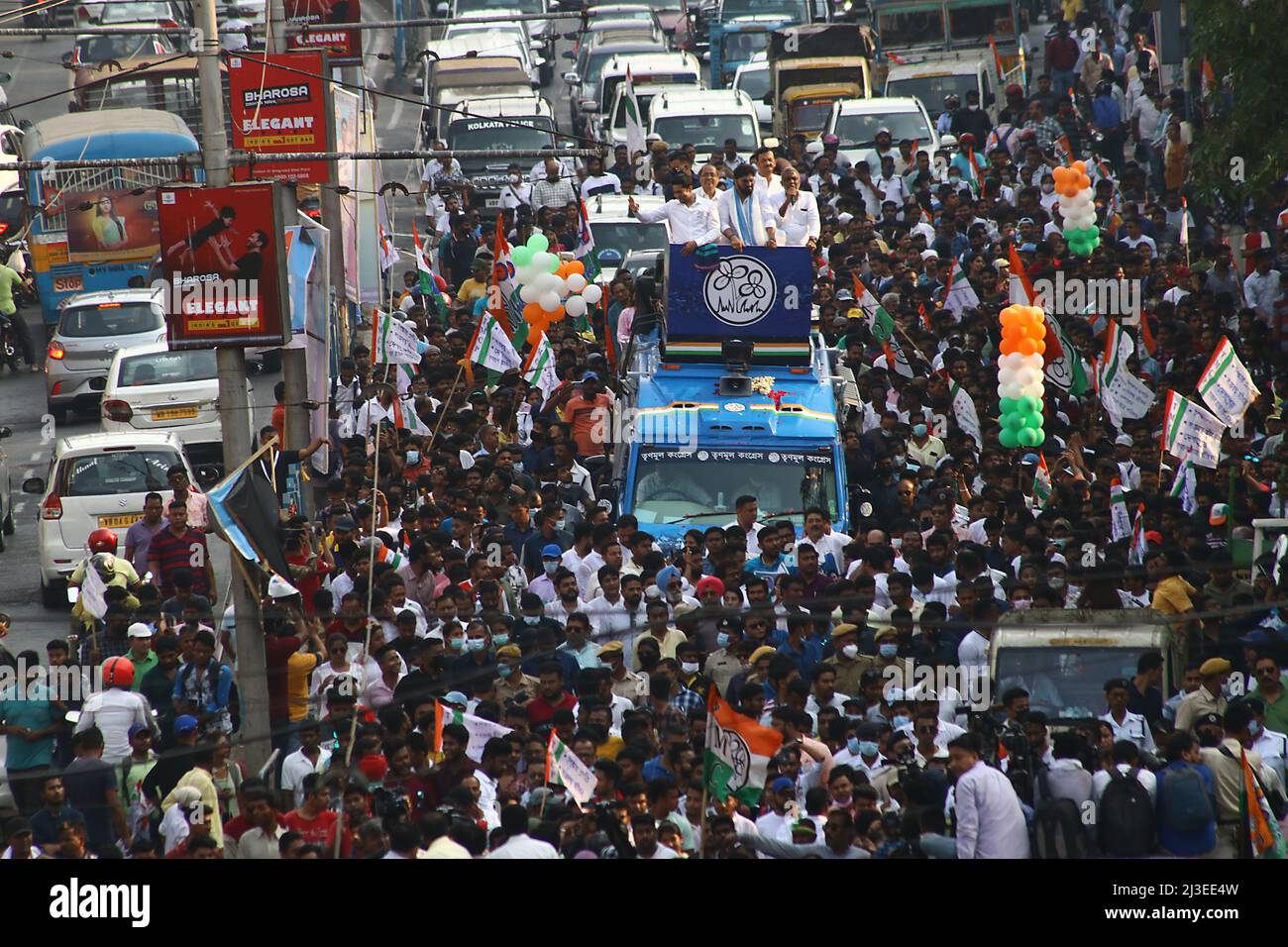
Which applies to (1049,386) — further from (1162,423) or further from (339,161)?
(339,161)

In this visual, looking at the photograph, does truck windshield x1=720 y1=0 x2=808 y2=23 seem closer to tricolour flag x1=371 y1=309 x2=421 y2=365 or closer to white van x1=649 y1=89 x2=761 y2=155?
white van x1=649 y1=89 x2=761 y2=155

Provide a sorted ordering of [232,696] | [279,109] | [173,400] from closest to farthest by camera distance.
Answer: [232,696] → [279,109] → [173,400]

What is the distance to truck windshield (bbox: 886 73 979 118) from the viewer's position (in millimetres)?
32938

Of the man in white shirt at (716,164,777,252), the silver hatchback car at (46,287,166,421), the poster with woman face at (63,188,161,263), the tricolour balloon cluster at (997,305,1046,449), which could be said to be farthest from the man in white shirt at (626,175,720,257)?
the poster with woman face at (63,188,161,263)

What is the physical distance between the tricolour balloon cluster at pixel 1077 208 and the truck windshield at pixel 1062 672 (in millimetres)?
9654

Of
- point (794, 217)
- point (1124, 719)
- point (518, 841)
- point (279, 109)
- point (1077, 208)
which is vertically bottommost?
point (1124, 719)

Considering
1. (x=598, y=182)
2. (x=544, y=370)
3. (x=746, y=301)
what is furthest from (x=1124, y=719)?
(x=598, y=182)

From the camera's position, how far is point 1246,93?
62.0ft

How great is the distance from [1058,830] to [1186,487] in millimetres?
5675

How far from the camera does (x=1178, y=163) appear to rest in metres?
26.6

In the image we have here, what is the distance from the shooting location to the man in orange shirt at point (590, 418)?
1844 centimetres

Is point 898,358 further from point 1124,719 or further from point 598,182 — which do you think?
point 598,182

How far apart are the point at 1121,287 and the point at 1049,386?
241cm
